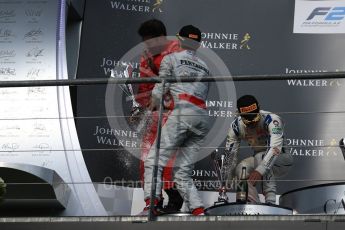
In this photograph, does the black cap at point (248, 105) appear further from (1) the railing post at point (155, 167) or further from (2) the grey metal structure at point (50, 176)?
(2) the grey metal structure at point (50, 176)

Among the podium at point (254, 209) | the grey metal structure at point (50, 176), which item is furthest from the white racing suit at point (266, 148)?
the grey metal structure at point (50, 176)

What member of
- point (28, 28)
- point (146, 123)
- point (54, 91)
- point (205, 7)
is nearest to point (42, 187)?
point (146, 123)

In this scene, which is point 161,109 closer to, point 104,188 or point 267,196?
point 267,196

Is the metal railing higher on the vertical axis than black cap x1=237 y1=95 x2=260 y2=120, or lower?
higher

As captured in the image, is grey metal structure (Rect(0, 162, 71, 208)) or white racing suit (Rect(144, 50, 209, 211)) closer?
white racing suit (Rect(144, 50, 209, 211))

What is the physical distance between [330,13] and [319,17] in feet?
0.30

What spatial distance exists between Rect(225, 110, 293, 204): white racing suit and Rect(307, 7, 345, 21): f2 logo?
194 centimetres

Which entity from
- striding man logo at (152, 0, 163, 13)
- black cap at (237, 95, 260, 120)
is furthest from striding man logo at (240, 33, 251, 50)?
black cap at (237, 95, 260, 120)

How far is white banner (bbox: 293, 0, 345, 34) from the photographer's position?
799 cm

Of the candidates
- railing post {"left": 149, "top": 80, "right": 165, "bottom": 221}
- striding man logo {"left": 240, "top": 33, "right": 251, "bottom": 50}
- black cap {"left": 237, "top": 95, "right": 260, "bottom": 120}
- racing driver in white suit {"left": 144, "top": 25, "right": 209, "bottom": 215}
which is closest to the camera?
railing post {"left": 149, "top": 80, "right": 165, "bottom": 221}

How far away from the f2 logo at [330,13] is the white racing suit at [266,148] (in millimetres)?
1942

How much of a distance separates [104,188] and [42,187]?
2.96ft

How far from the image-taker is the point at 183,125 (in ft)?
19.1

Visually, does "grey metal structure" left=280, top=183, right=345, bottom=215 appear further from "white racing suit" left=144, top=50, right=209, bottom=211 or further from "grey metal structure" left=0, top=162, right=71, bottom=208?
"grey metal structure" left=0, top=162, right=71, bottom=208
